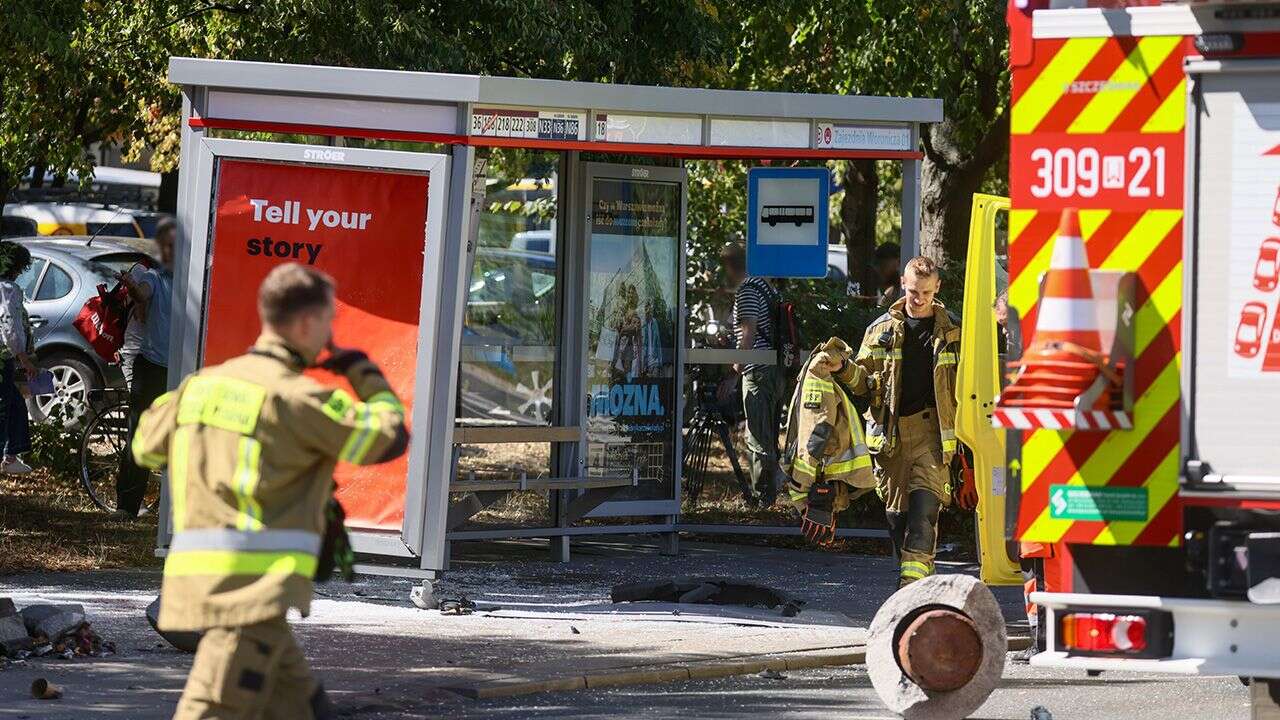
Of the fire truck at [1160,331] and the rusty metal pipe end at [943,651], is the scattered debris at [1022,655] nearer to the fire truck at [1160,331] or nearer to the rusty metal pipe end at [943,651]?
the rusty metal pipe end at [943,651]

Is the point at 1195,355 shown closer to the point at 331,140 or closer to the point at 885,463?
the point at 885,463

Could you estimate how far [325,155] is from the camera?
1014 cm

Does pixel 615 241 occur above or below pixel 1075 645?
above

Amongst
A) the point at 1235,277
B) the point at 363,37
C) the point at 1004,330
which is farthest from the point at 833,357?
the point at 363,37

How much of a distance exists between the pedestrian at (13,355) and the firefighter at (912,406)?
16.5 feet

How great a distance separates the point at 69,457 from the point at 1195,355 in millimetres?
10469

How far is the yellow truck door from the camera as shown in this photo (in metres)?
8.49

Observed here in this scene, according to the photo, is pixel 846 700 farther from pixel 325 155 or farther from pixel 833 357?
pixel 325 155

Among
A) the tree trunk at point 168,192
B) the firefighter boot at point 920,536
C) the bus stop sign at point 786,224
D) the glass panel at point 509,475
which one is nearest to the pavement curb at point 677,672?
the firefighter boot at point 920,536

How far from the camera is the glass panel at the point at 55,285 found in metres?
18.2

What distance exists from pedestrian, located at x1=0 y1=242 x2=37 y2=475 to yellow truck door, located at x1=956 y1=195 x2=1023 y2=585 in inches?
225

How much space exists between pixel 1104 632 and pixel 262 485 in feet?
8.93

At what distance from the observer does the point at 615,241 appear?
12445 millimetres

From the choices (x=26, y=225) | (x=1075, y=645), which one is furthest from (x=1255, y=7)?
(x=26, y=225)
